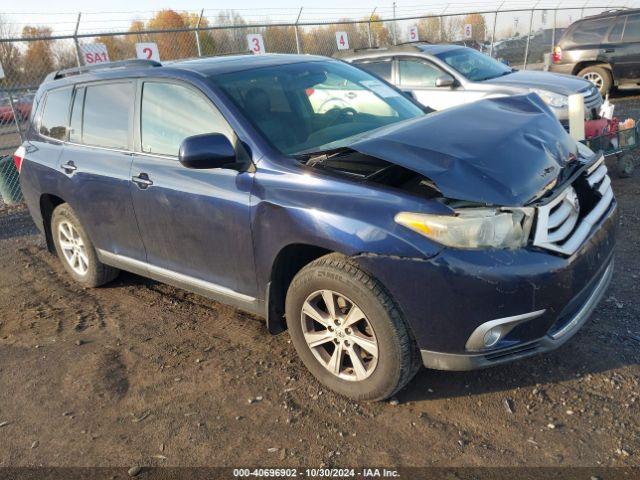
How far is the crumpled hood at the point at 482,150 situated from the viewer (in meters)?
2.71

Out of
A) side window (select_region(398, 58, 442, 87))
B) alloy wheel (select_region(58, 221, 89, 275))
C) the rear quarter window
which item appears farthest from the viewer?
the rear quarter window

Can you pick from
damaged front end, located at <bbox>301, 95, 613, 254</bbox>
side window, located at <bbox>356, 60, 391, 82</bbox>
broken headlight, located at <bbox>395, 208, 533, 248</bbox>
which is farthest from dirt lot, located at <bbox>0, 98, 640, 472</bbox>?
side window, located at <bbox>356, 60, 391, 82</bbox>

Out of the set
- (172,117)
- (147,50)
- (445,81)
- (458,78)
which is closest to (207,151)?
(172,117)

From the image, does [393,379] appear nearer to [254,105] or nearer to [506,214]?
[506,214]

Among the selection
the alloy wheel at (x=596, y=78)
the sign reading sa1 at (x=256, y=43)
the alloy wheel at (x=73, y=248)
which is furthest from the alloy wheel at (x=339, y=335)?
the alloy wheel at (x=596, y=78)

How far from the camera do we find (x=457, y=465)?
2604 millimetres

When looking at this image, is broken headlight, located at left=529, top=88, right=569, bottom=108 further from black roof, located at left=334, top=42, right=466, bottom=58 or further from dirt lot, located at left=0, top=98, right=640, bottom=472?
dirt lot, located at left=0, top=98, right=640, bottom=472

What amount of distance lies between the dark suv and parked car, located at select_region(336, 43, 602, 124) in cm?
482

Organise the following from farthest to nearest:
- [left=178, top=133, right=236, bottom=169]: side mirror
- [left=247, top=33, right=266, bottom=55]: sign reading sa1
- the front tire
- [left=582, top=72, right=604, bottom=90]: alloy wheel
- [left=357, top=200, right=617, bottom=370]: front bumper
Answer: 1. [left=247, top=33, right=266, bottom=55]: sign reading sa1
2. [left=582, top=72, right=604, bottom=90]: alloy wheel
3. [left=178, top=133, right=236, bottom=169]: side mirror
4. the front tire
5. [left=357, top=200, right=617, bottom=370]: front bumper

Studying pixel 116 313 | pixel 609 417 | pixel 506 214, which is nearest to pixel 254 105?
pixel 506 214

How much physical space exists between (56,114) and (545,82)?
6781mm

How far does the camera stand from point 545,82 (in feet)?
27.8

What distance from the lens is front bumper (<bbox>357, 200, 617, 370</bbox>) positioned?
2586 millimetres

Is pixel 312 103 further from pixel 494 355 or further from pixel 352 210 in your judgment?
pixel 494 355
